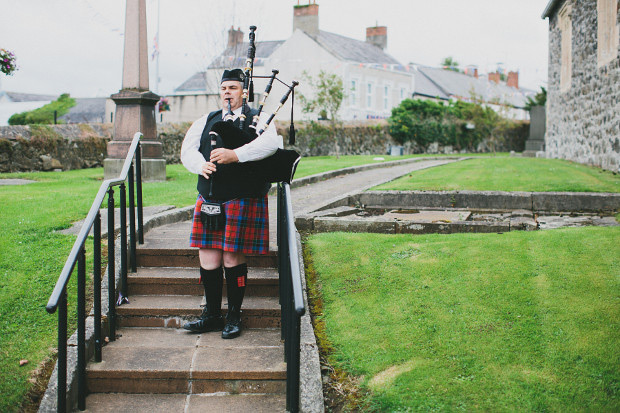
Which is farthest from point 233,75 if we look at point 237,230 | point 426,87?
point 426,87

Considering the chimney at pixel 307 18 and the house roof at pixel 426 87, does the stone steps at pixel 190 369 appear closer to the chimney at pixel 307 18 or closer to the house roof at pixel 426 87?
the chimney at pixel 307 18

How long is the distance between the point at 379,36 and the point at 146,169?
3643 cm

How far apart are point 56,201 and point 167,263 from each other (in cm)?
358

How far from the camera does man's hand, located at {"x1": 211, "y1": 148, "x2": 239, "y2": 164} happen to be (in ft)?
13.6

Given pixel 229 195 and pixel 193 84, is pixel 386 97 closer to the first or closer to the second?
pixel 193 84

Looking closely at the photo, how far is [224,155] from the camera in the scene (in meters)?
4.15

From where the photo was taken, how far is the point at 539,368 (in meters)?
3.63

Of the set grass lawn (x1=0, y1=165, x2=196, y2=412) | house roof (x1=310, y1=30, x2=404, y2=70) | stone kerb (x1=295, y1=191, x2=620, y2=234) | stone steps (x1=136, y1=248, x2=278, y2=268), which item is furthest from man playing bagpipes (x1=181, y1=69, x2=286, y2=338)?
house roof (x1=310, y1=30, x2=404, y2=70)

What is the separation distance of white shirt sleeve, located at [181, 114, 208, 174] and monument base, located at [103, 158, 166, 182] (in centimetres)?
769

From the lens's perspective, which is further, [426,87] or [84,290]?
[426,87]

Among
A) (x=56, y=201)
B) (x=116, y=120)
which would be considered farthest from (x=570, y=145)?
(x=56, y=201)

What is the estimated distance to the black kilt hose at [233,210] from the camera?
4.32 m

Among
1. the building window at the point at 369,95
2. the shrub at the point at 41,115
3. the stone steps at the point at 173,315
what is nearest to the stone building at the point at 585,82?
the stone steps at the point at 173,315

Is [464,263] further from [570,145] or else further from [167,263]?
[570,145]
